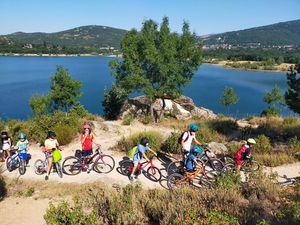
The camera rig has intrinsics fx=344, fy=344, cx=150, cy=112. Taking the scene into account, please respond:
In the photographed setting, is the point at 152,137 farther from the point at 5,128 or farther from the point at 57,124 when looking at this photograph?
the point at 5,128

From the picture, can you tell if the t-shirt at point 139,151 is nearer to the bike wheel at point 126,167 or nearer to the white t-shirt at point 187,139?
the bike wheel at point 126,167

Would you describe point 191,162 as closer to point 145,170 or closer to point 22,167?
point 145,170

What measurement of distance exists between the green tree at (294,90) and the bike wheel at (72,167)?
9.01m

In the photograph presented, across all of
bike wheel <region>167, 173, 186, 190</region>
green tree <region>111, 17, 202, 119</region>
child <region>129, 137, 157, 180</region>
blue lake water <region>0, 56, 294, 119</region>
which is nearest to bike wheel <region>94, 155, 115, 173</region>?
child <region>129, 137, 157, 180</region>

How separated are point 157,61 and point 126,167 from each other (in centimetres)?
1457

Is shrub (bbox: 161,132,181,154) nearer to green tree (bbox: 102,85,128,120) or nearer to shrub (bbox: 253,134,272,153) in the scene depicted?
shrub (bbox: 253,134,272,153)

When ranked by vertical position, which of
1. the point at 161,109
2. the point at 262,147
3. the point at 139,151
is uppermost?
the point at 139,151

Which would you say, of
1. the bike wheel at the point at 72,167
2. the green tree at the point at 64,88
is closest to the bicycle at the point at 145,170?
the bike wheel at the point at 72,167

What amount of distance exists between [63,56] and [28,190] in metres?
189

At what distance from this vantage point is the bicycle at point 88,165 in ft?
36.9

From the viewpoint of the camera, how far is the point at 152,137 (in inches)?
552

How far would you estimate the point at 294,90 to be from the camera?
14.4 meters

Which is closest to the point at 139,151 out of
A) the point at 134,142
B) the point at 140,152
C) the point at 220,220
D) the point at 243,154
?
the point at 140,152

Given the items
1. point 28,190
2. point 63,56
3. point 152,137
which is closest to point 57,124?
point 152,137
